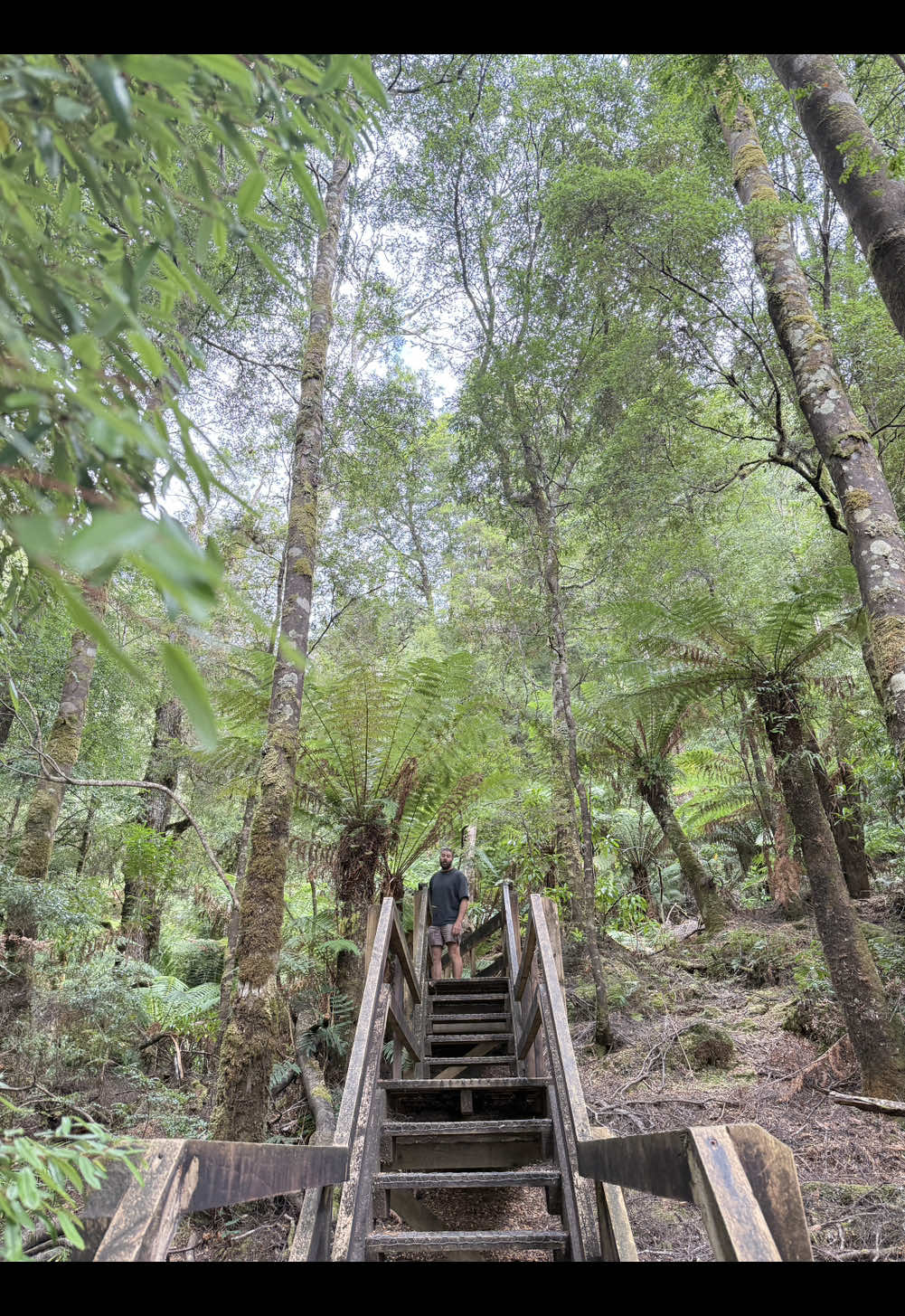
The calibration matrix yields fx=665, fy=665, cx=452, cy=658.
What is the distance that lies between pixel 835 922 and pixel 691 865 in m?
3.75

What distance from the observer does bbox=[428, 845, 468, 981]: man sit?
217 inches

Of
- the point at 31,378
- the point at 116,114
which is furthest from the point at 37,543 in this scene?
the point at 116,114

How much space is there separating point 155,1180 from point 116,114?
1352 mm

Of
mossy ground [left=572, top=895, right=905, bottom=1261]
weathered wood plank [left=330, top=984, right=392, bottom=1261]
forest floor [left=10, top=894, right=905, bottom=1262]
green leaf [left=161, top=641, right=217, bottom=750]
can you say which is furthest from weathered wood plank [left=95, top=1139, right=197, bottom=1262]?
mossy ground [left=572, top=895, right=905, bottom=1261]

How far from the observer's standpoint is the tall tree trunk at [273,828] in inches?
117

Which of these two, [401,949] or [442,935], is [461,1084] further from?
[442,935]

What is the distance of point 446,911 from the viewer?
18.3 ft

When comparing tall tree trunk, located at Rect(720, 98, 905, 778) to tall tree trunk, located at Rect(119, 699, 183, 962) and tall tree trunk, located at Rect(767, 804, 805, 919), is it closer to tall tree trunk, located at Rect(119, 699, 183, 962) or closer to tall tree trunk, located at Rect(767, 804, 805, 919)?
tall tree trunk, located at Rect(767, 804, 805, 919)

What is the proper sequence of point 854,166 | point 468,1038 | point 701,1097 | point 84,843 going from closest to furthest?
point 854,166, point 701,1097, point 468,1038, point 84,843

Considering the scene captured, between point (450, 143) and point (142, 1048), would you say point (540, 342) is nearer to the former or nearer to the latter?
point (450, 143)

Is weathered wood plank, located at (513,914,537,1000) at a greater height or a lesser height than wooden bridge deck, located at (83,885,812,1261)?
greater

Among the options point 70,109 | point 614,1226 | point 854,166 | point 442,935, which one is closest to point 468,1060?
point 442,935

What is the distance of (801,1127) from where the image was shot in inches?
141

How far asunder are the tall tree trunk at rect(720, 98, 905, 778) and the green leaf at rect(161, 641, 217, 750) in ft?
9.19
